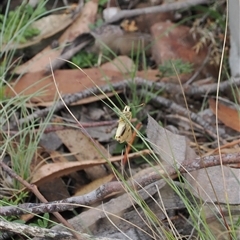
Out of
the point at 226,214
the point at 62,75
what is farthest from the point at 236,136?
the point at 62,75

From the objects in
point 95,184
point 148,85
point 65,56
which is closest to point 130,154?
point 95,184

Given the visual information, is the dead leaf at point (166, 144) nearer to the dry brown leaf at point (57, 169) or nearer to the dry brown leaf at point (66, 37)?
the dry brown leaf at point (57, 169)

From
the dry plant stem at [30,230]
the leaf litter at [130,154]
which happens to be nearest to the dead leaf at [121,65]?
the leaf litter at [130,154]

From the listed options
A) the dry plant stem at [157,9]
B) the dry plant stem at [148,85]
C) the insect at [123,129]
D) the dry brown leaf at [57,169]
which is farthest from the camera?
the dry plant stem at [157,9]

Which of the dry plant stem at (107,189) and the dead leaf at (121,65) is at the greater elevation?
the dry plant stem at (107,189)

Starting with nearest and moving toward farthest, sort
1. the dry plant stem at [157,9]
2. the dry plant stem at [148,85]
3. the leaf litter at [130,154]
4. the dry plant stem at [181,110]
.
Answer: the leaf litter at [130,154]
the dry plant stem at [181,110]
the dry plant stem at [148,85]
the dry plant stem at [157,9]

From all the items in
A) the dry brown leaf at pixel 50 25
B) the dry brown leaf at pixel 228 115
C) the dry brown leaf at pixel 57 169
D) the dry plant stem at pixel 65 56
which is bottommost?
the dry brown leaf at pixel 228 115
